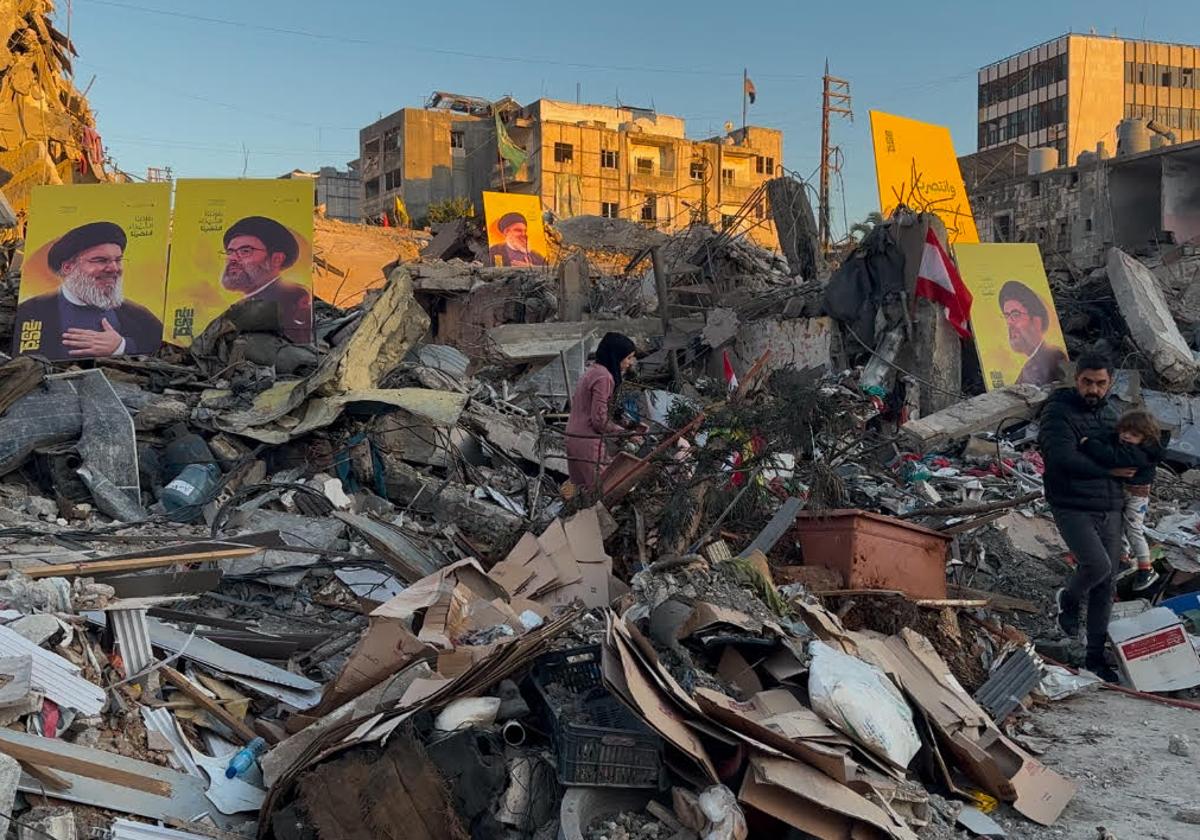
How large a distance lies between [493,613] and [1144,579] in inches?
153

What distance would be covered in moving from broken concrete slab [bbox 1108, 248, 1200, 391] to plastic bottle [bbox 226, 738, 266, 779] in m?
10.1

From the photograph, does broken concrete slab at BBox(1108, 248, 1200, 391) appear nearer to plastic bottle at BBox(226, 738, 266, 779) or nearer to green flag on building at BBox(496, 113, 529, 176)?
plastic bottle at BBox(226, 738, 266, 779)

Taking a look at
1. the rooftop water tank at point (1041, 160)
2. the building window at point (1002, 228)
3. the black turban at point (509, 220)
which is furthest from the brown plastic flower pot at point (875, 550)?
the rooftop water tank at point (1041, 160)

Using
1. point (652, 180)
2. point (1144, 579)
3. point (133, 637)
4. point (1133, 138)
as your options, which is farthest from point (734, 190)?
point (133, 637)

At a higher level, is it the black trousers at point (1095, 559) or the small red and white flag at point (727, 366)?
the small red and white flag at point (727, 366)

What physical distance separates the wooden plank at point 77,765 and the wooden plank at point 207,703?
17.6 inches

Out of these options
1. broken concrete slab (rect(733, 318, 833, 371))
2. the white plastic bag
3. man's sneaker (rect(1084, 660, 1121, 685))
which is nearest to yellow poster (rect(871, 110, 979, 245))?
broken concrete slab (rect(733, 318, 833, 371))

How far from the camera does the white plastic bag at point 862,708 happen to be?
348 centimetres

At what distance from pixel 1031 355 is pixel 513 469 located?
20.7 ft

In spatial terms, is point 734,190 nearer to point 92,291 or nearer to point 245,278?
point 245,278

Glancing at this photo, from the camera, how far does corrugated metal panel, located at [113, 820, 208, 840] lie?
3.21 meters

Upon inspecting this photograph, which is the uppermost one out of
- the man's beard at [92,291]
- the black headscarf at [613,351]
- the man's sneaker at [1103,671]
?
the man's beard at [92,291]

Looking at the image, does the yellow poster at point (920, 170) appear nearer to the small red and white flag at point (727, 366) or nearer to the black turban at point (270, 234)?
the small red and white flag at point (727, 366)

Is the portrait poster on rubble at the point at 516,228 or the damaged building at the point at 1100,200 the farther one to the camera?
the portrait poster on rubble at the point at 516,228
